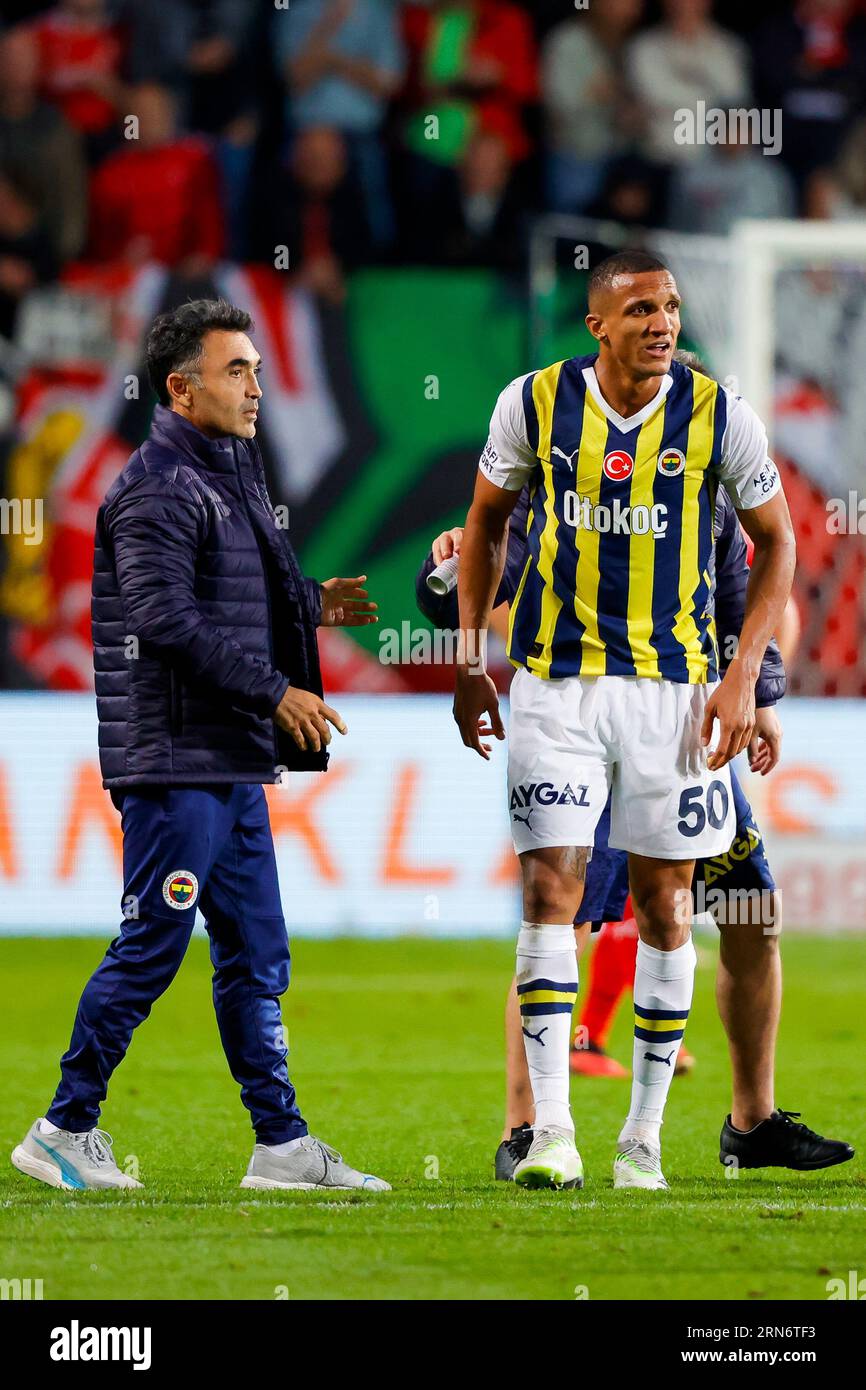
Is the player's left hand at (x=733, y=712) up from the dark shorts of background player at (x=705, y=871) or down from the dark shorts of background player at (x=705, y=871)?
up

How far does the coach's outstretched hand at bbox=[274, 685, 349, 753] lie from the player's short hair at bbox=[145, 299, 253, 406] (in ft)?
2.52

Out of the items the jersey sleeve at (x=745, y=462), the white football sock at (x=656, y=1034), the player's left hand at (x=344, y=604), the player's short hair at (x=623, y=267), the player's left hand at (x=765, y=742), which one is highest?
the player's short hair at (x=623, y=267)

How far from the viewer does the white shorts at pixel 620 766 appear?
4.76 metres

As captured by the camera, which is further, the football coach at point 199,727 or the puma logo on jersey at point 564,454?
the puma logo on jersey at point 564,454

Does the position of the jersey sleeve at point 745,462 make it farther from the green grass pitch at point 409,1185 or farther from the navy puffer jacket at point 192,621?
the green grass pitch at point 409,1185

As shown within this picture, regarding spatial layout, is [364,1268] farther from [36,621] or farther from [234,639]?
[36,621]

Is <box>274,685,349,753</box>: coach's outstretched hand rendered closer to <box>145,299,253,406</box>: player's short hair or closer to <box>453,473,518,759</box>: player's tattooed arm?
<box>453,473,518,759</box>: player's tattooed arm

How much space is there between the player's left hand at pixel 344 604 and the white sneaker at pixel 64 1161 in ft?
4.39

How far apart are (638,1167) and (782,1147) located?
56 centimetres

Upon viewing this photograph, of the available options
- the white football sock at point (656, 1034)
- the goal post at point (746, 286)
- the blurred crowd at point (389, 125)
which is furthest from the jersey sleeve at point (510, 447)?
the blurred crowd at point (389, 125)

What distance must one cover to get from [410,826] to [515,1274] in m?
6.88

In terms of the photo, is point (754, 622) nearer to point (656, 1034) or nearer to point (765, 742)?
point (765, 742)

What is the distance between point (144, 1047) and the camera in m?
7.76

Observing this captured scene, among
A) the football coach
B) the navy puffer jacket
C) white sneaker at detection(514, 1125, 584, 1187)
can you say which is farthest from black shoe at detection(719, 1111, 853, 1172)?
the navy puffer jacket
